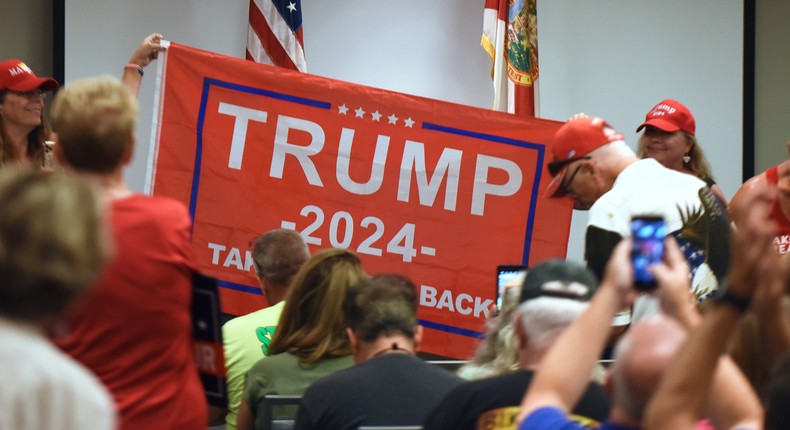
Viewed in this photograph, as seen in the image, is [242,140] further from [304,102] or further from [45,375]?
[45,375]

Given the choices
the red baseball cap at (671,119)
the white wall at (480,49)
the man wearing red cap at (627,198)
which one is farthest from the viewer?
the white wall at (480,49)

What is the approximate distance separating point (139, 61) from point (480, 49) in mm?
2900

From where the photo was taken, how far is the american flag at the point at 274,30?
6137mm

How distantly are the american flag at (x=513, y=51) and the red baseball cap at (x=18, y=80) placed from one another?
2.65m

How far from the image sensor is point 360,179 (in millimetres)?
5320

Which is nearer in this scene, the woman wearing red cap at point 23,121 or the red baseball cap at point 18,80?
the woman wearing red cap at point 23,121

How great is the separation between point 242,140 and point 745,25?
11.6ft

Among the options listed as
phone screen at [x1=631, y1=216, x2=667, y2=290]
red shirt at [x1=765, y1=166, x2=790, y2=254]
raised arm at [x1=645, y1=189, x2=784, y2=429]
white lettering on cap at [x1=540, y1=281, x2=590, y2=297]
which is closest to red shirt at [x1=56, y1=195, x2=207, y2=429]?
white lettering on cap at [x1=540, y1=281, x2=590, y2=297]

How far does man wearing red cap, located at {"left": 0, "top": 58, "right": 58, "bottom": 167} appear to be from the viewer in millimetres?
4172

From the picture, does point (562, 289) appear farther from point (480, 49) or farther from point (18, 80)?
point (480, 49)

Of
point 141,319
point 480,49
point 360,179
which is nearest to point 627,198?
point 141,319

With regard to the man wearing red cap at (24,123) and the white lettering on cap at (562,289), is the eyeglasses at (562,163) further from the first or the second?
the man wearing red cap at (24,123)

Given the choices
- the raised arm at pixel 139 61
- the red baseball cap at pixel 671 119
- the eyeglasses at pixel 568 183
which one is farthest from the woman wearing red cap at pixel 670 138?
the raised arm at pixel 139 61

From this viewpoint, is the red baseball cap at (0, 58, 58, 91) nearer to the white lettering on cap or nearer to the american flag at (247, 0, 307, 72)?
the american flag at (247, 0, 307, 72)
